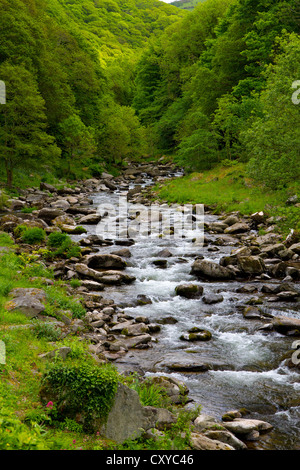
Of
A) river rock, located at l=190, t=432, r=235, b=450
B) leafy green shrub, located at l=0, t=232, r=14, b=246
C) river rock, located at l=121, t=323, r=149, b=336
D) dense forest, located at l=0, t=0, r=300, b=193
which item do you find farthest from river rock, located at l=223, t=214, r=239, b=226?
river rock, located at l=190, t=432, r=235, b=450

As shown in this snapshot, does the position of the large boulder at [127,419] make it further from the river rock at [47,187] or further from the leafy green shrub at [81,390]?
the river rock at [47,187]

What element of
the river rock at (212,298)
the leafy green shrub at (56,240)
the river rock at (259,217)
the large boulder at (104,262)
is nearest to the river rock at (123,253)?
the large boulder at (104,262)

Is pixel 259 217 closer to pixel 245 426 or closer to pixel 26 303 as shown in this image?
pixel 26 303

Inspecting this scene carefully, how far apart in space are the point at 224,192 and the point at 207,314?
71.3 feet

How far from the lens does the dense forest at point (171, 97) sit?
19.0 metres

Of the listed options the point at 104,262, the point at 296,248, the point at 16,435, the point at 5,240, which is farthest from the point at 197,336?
the point at 5,240

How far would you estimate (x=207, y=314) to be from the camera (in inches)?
502

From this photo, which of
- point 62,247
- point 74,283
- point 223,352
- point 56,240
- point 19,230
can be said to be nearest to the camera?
point 223,352

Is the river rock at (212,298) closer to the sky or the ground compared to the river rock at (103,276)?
closer to the ground

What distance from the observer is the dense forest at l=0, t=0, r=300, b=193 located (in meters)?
19.0

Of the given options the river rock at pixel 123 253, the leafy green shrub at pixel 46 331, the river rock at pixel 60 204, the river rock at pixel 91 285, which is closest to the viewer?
the leafy green shrub at pixel 46 331

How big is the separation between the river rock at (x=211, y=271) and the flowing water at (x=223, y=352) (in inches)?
20.7

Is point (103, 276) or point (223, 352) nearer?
point (223, 352)
